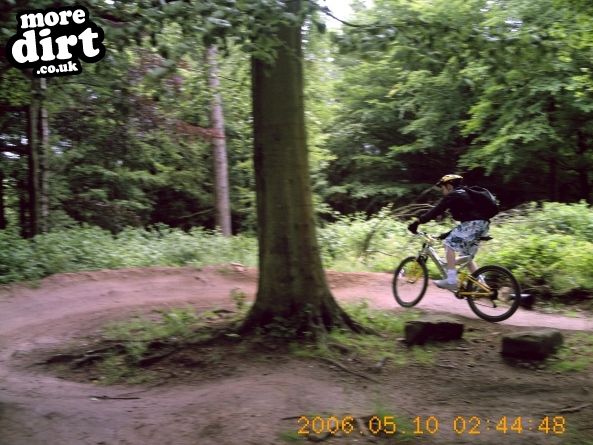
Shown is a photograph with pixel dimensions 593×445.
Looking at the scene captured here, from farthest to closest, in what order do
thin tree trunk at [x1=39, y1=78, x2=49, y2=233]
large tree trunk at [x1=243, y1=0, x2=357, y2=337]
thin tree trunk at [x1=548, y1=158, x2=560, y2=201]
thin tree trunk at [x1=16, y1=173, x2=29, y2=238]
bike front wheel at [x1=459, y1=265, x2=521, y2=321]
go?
1. thin tree trunk at [x1=548, y1=158, x2=560, y2=201]
2. thin tree trunk at [x1=16, y1=173, x2=29, y2=238]
3. thin tree trunk at [x1=39, y1=78, x2=49, y2=233]
4. bike front wheel at [x1=459, y1=265, x2=521, y2=321]
5. large tree trunk at [x1=243, y1=0, x2=357, y2=337]

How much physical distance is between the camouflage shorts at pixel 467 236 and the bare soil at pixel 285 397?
99cm

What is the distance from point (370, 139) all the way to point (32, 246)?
16.8 metres

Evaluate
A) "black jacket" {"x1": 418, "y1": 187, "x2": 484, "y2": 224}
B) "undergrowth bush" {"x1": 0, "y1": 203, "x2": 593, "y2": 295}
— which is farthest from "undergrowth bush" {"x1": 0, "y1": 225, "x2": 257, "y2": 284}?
"black jacket" {"x1": 418, "y1": 187, "x2": 484, "y2": 224}

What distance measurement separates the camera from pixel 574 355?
20.9 ft

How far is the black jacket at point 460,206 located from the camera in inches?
297

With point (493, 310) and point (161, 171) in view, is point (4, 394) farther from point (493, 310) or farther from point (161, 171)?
point (161, 171)

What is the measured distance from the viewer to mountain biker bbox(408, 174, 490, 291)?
24.9 ft

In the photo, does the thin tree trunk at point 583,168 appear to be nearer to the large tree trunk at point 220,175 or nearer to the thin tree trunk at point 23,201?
the large tree trunk at point 220,175

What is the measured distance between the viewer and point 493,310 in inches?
307

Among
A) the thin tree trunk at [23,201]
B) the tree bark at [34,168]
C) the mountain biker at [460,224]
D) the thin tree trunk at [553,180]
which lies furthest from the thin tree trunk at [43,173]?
the thin tree trunk at [553,180]

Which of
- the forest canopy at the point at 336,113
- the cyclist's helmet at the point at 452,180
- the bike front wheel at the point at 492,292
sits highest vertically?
the forest canopy at the point at 336,113

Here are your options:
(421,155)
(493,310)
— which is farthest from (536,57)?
(421,155)

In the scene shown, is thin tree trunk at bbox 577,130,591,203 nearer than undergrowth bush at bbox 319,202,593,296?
No

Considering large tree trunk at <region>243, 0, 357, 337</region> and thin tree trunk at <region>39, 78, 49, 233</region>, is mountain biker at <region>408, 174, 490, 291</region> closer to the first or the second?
large tree trunk at <region>243, 0, 357, 337</region>
